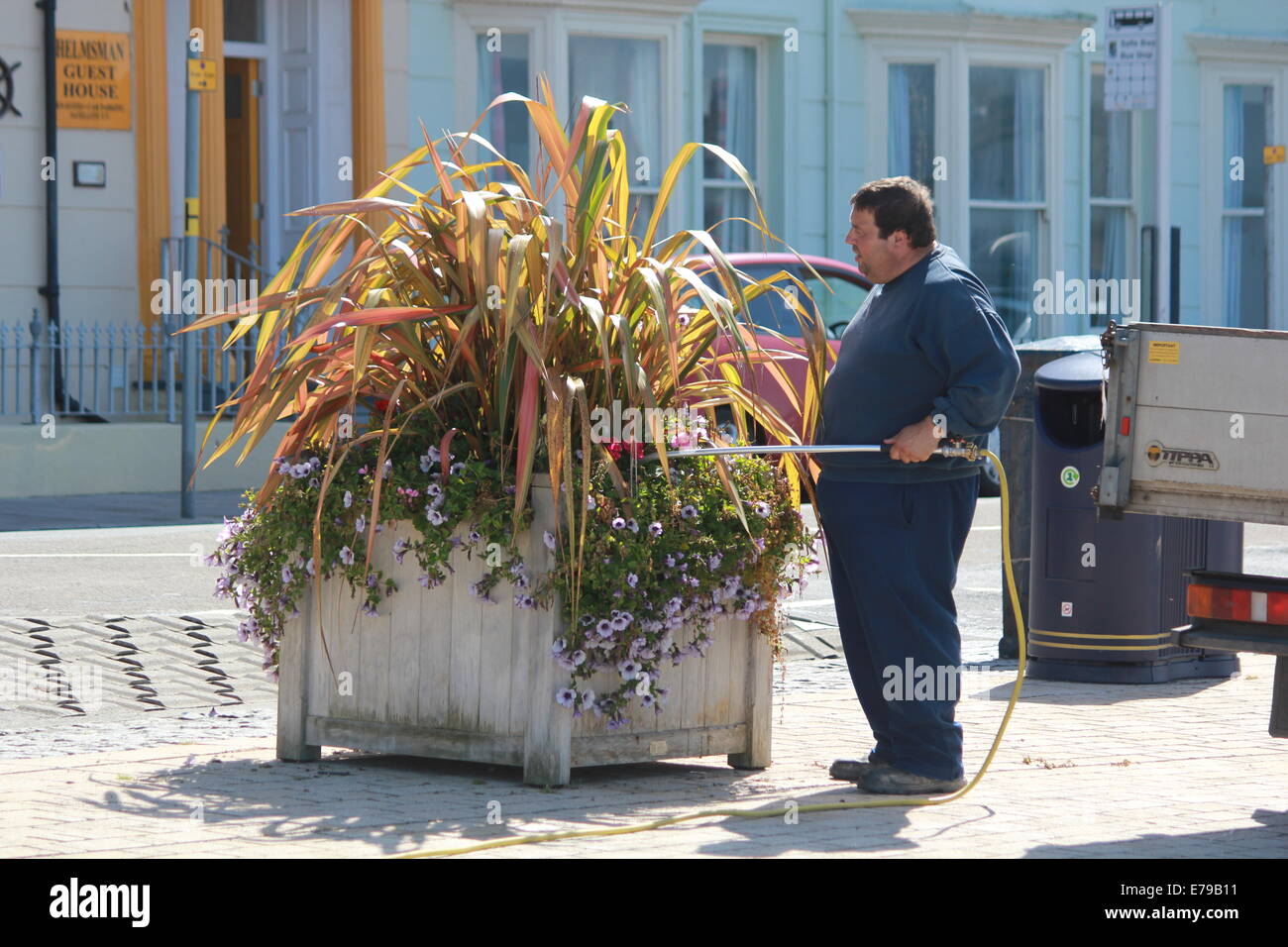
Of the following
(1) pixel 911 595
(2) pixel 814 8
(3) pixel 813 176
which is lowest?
(1) pixel 911 595

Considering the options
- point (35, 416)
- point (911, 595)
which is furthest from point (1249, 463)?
point (35, 416)

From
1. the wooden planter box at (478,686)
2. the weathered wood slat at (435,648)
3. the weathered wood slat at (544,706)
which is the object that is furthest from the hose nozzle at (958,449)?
the weathered wood slat at (435,648)

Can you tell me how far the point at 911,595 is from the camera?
6.05m

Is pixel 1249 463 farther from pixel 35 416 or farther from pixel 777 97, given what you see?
pixel 777 97

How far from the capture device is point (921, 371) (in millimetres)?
6074

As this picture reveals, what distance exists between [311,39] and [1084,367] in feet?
35.3

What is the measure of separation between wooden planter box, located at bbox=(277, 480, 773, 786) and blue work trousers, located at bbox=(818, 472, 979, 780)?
0.50 metres

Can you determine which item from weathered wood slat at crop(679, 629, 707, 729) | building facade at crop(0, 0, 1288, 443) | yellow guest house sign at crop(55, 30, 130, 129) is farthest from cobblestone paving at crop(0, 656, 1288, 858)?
yellow guest house sign at crop(55, 30, 130, 129)

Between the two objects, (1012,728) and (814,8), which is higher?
(814,8)

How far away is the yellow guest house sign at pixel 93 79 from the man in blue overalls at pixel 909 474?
11167 millimetres

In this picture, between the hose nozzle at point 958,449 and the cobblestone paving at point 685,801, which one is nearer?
the cobblestone paving at point 685,801

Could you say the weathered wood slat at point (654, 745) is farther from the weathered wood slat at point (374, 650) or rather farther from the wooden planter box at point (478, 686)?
the weathered wood slat at point (374, 650)

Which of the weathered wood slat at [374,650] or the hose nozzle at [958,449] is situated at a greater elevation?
the hose nozzle at [958,449]

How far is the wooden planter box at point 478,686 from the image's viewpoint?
5.97 m
